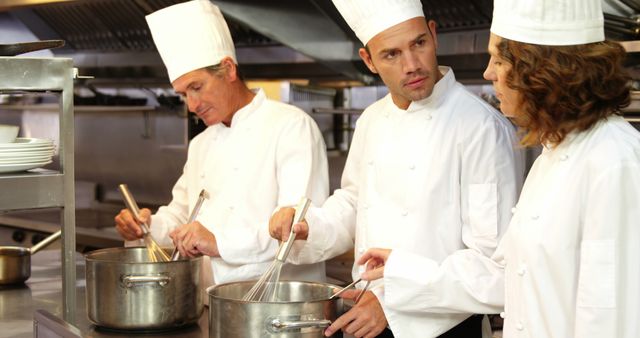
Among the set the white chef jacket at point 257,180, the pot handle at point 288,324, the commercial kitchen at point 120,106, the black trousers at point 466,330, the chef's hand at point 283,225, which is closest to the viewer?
the pot handle at point 288,324

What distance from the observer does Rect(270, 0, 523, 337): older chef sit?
192cm

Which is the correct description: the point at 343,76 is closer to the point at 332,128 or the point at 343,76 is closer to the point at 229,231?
the point at 332,128

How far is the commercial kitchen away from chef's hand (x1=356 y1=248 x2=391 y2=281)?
0.17 meters

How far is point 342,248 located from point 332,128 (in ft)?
6.99

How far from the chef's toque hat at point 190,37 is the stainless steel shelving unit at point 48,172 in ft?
2.58

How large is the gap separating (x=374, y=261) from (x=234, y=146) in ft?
2.75

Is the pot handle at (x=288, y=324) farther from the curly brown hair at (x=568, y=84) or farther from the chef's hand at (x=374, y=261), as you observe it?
the curly brown hair at (x=568, y=84)

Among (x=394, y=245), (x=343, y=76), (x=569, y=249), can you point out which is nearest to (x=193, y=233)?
(x=394, y=245)

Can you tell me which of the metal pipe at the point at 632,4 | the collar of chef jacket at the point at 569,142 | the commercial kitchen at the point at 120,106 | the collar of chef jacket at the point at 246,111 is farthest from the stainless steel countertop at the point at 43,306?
the metal pipe at the point at 632,4

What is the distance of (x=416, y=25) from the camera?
2.01m

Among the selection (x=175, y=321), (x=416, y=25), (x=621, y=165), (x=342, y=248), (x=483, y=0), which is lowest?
(x=175, y=321)

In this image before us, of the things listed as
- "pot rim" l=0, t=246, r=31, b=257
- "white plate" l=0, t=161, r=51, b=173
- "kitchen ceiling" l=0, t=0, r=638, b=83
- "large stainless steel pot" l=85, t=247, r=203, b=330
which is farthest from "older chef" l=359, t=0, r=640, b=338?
"pot rim" l=0, t=246, r=31, b=257

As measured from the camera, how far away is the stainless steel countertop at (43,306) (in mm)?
2115

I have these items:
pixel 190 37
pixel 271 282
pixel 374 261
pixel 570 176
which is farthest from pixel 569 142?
pixel 190 37
